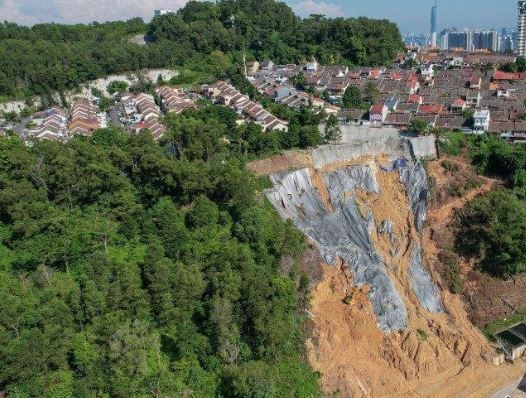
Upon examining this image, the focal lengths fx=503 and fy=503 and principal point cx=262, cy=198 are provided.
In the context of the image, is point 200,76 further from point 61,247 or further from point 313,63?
Result: point 61,247

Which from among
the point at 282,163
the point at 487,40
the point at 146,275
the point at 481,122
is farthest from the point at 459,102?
the point at 487,40

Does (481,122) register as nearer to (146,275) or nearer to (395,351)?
(395,351)

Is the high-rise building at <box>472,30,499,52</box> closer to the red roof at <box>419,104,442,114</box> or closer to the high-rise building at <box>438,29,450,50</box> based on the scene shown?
the high-rise building at <box>438,29,450,50</box>

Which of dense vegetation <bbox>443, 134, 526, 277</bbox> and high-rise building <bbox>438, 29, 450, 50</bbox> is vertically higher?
high-rise building <bbox>438, 29, 450, 50</bbox>

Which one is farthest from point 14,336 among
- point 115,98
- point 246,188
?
point 115,98

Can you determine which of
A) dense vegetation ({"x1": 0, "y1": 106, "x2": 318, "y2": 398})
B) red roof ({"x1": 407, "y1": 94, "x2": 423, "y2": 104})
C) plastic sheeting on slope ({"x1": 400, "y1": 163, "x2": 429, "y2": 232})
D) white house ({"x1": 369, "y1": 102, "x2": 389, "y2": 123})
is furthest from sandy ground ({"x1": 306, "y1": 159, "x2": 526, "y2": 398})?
red roof ({"x1": 407, "y1": 94, "x2": 423, "y2": 104})

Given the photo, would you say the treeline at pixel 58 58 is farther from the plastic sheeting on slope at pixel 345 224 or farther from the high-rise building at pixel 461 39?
the high-rise building at pixel 461 39
